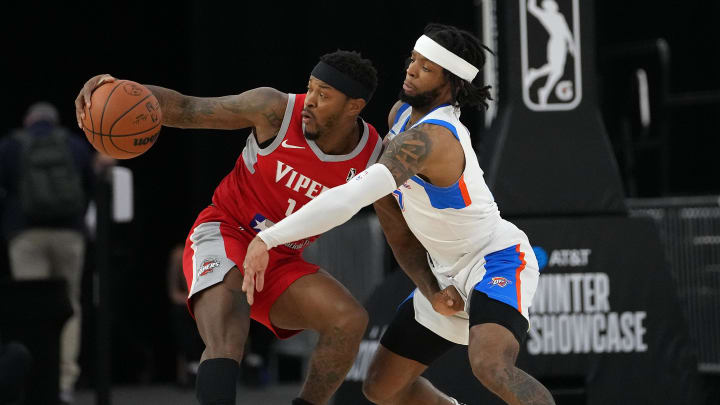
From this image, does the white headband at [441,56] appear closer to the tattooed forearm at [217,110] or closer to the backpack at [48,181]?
the tattooed forearm at [217,110]

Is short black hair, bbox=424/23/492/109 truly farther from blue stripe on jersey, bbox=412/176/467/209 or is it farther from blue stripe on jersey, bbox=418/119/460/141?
blue stripe on jersey, bbox=412/176/467/209

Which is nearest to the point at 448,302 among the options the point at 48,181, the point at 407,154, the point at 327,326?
the point at 327,326

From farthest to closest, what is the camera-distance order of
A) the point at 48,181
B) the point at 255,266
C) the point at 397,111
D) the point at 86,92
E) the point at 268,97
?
the point at 48,181, the point at 397,111, the point at 268,97, the point at 86,92, the point at 255,266

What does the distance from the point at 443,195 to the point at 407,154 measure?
0.36 metres

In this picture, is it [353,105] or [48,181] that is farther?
[48,181]

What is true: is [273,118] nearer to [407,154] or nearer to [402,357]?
[407,154]

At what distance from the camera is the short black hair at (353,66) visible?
4.94 m

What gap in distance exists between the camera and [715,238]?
814 centimetres

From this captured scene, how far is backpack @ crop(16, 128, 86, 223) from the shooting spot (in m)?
8.01

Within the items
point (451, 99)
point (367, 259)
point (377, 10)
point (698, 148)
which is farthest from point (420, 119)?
point (698, 148)

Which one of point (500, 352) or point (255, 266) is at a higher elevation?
point (255, 266)

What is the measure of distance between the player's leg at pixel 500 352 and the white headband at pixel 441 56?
92 cm

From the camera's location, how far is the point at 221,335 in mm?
4609

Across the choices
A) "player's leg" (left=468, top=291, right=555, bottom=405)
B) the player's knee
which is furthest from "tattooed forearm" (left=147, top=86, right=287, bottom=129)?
the player's knee
